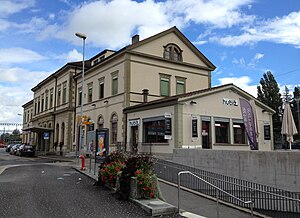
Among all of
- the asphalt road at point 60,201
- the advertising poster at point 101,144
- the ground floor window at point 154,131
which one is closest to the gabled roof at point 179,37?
the ground floor window at point 154,131

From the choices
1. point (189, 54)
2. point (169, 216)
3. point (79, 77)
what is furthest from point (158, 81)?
point (169, 216)

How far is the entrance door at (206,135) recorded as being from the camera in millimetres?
21016

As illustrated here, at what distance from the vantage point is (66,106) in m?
38.7

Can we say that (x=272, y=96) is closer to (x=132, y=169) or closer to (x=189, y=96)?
(x=189, y=96)

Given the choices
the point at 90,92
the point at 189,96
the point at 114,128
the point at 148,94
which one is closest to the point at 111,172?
the point at 189,96

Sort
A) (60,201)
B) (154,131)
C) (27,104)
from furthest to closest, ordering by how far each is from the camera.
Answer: (27,104), (154,131), (60,201)

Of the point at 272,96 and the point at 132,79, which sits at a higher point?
the point at 272,96

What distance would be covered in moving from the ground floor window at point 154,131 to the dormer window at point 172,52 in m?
9.29

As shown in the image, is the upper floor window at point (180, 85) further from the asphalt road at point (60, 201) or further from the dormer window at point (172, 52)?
the asphalt road at point (60, 201)

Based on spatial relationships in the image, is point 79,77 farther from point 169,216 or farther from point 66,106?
point 169,216

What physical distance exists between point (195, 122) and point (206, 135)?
5.45 feet

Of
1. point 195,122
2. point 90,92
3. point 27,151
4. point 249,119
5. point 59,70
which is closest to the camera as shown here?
point 249,119

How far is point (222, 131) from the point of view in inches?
885

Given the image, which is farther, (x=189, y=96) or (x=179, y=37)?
(x=179, y=37)
